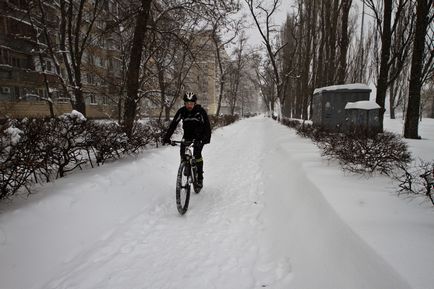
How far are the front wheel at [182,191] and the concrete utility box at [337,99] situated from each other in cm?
881

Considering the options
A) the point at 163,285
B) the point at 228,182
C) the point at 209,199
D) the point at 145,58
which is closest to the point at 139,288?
the point at 163,285

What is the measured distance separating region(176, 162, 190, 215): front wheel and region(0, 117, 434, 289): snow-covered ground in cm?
17

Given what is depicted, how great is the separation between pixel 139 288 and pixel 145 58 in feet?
44.7

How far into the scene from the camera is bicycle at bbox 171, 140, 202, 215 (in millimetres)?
4400

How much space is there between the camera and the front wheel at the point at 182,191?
437 cm

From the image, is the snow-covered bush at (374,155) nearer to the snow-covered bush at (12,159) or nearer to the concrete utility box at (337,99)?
the snow-covered bush at (12,159)

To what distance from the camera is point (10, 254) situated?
109 inches

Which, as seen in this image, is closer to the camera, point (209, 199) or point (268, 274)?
point (268, 274)

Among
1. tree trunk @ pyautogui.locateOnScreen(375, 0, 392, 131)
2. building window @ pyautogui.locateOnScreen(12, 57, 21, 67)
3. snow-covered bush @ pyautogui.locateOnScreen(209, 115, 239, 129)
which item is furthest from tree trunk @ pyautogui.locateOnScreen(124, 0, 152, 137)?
building window @ pyautogui.locateOnScreen(12, 57, 21, 67)

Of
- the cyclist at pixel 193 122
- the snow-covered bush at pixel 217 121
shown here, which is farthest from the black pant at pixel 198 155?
the snow-covered bush at pixel 217 121

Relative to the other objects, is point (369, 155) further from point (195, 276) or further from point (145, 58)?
point (145, 58)

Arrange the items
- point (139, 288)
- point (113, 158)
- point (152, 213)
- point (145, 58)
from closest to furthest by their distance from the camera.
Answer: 1. point (139, 288)
2. point (152, 213)
3. point (113, 158)
4. point (145, 58)

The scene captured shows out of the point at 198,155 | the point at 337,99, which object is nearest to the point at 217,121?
the point at 337,99

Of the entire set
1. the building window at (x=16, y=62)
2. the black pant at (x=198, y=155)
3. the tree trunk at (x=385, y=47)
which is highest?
the building window at (x=16, y=62)
